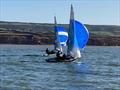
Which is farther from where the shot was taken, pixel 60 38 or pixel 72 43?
pixel 60 38

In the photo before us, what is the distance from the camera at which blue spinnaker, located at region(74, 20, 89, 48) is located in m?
71.8

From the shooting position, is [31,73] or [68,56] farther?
[68,56]

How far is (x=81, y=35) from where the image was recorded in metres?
72.1

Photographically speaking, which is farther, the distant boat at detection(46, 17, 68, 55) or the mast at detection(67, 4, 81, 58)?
the distant boat at detection(46, 17, 68, 55)

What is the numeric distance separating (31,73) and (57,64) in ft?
42.2

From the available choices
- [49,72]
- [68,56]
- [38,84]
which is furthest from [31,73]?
[68,56]

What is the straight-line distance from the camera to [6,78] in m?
50.0

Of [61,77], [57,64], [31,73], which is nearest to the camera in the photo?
[61,77]

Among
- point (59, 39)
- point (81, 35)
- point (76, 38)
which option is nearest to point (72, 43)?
point (76, 38)

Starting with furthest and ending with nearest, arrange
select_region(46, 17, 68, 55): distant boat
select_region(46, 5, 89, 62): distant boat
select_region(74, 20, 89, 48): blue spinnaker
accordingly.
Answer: select_region(46, 17, 68, 55): distant boat < select_region(74, 20, 89, 48): blue spinnaker < select_region(46, 5, 89, 62): distant boat

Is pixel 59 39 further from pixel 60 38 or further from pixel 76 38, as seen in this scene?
A: pixel 76 38

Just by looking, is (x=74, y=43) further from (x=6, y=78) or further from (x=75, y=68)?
(x=6, y=78)

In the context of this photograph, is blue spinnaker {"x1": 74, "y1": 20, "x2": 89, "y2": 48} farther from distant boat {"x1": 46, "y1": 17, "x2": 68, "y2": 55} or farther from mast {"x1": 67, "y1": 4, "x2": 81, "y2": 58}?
distant boat {"x1": 46, "y1": 17, "x2": 68, "y2": 55}

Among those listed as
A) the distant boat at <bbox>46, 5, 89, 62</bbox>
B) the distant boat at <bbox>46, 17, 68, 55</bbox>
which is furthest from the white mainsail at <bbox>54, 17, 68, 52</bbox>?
the distant boat at <bbox>46, 5, 89, 62</bbox>
